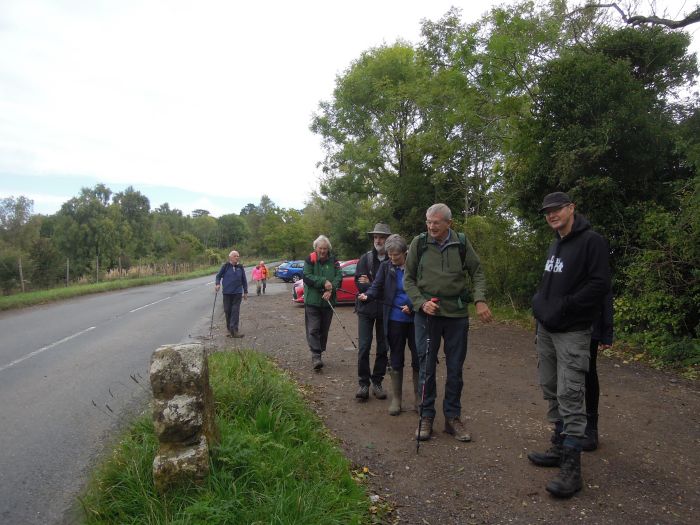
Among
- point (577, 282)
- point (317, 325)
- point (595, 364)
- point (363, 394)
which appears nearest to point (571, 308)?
point (577, 282)

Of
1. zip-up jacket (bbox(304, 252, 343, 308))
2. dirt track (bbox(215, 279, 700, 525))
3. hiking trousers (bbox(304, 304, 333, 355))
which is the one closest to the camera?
dirt track (bbox(215, 279, 700, 525))

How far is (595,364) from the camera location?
3902mm

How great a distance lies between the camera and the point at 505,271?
12.5m

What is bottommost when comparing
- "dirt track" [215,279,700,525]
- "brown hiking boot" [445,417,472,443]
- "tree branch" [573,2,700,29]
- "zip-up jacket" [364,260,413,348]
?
"dirt track" [215,279,700,525]

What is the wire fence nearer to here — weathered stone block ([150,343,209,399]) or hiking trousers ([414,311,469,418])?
weathered stone block ([150,343,209,399])

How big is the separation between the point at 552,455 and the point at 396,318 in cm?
193

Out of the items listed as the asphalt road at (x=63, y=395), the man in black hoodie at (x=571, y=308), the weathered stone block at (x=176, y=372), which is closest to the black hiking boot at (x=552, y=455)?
the man in black hoodie at (x=571, y=308)

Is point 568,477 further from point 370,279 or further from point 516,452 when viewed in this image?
point 370,279

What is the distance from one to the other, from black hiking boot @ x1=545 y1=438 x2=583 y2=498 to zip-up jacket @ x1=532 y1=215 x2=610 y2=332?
2.90 ft

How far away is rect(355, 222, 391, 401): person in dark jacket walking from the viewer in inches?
221

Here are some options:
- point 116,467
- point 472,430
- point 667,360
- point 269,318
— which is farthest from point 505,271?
point 116,467

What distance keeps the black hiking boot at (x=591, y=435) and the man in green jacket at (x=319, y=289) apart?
3.66 m

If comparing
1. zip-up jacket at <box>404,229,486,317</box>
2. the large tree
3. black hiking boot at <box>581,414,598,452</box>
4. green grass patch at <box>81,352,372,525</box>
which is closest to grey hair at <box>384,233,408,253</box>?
zip-up jacket at <box>404,229,486,317</box>

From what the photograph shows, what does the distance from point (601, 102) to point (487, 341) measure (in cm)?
494
